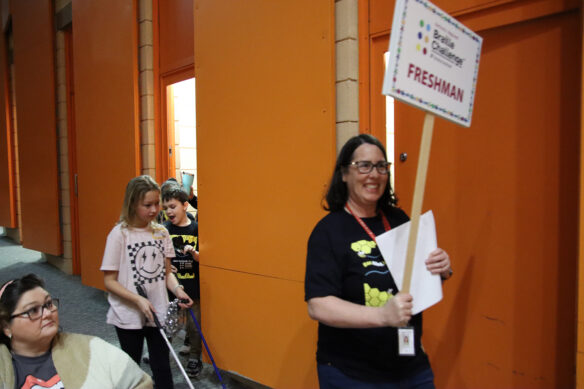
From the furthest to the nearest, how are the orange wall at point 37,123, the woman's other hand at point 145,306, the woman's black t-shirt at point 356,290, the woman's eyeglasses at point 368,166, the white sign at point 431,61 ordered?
the orange wall at point 37,123, the woman's other hand at point 145,306, the woman's eyeglasses at point 368,166, the woman's black t-shirt at point 356,290, the white sign at point 431,61

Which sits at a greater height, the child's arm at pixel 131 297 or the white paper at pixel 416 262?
the white paper at pixel 416 262

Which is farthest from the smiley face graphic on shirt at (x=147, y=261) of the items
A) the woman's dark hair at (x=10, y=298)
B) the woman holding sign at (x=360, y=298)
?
the woman holding sign at (x=360, y=298)

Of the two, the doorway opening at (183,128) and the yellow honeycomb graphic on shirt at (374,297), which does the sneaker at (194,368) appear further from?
the yellow honeycomb graphic on shirt at (374,297)

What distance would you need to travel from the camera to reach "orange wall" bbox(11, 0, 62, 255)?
21.0 feet

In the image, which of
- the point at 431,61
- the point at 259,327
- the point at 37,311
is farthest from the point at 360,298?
the point at 259,327

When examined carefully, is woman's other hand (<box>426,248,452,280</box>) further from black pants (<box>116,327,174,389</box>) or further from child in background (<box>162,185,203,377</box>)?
child in background (<box>162,185,203,377</box>)

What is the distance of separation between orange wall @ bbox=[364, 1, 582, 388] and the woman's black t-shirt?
2.70ft

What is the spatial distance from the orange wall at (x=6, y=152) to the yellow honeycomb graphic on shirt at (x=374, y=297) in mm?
10407

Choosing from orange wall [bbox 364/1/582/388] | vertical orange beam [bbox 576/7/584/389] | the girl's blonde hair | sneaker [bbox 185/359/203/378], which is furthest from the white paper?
sneaker [bbox 185/359/203/378]

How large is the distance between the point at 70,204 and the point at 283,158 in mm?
4846

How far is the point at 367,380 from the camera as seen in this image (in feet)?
4.31

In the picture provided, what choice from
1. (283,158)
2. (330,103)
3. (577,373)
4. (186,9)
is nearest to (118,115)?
(186,9)

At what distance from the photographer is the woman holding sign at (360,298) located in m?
1.28

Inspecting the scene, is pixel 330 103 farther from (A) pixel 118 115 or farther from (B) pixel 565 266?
(A) pixel 118 115
